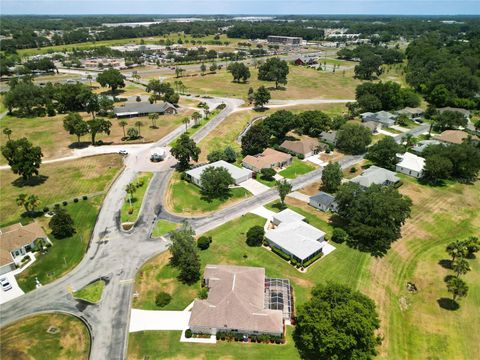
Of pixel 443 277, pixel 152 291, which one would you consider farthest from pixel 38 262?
pixel 443 277

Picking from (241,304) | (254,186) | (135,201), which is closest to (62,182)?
(135,201)

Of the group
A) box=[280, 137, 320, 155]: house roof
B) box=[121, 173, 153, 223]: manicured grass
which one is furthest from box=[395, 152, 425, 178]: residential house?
box=[121, 173, 153, 223]: manicured grass

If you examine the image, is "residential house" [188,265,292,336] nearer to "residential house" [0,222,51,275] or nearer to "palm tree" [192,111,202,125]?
"residential house" [0,222,51,275]

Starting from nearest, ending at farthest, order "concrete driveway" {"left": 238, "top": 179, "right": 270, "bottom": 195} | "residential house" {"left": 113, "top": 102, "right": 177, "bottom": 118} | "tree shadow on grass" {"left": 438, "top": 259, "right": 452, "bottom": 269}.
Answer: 1. "tree shadow on grass" {"left": 438, "top": 259, "right": 452, "bottom": 269}
2. "concrete driveway" {"left": 238, "top": 179, "right": 270, "bottom": 195}
3. "residential house" {"left": 113, "top": 102, "right": 177, "bottom": 118}

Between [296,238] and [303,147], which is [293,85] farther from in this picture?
[296,238]

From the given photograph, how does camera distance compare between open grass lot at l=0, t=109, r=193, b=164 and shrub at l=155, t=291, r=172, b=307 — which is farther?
open grass lot at l=0, t=109, r=193, b=164

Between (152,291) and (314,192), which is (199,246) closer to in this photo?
(152,291)
